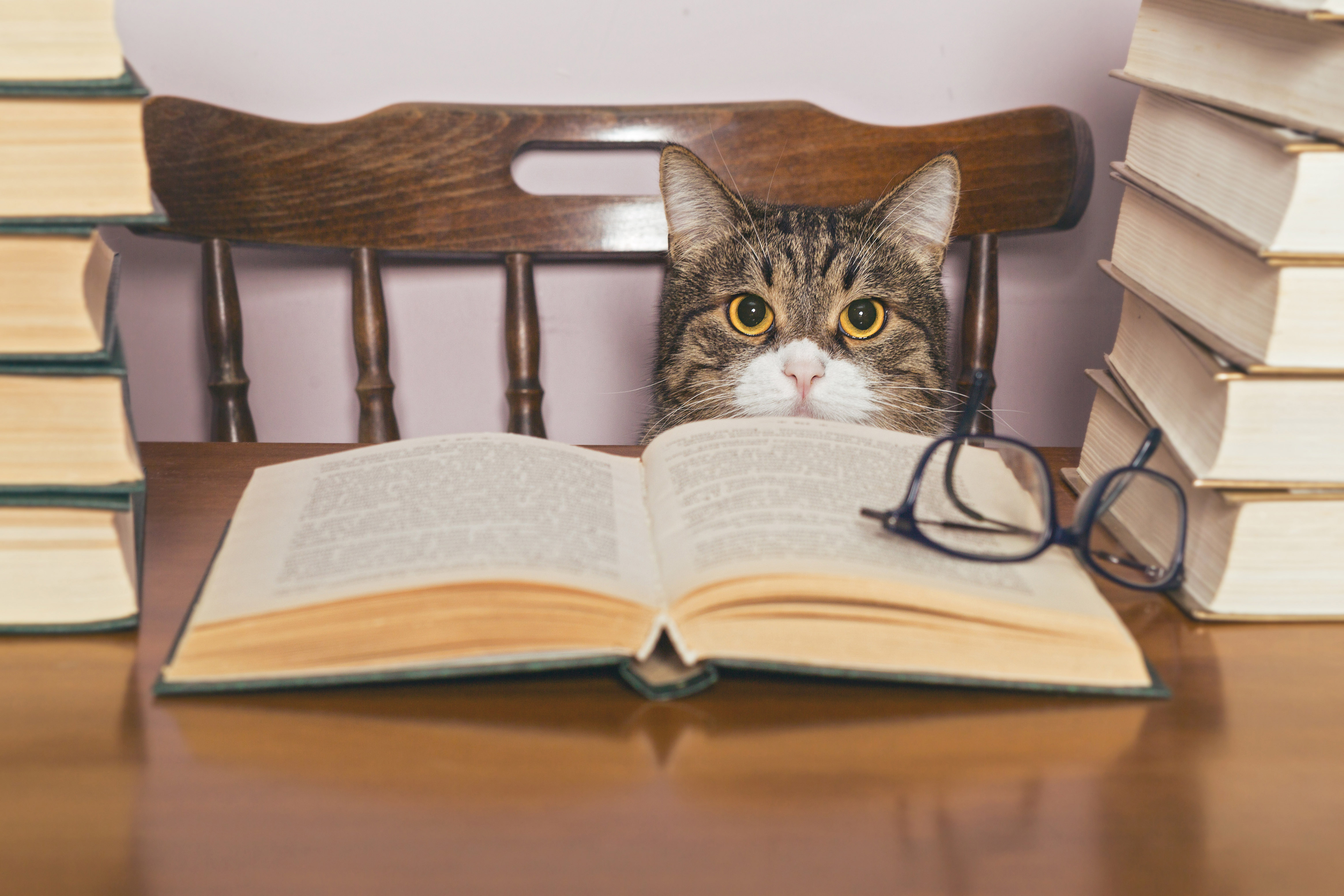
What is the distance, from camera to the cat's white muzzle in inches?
38.2

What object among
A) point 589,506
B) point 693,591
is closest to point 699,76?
point 589,506

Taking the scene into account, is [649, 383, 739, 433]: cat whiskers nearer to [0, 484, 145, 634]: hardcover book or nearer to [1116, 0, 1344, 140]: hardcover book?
[1116, 0, 1344, 140]: hardcover book

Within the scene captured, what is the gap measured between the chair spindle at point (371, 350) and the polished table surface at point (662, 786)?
724 millimetres

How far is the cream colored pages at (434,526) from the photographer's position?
549 millimetres

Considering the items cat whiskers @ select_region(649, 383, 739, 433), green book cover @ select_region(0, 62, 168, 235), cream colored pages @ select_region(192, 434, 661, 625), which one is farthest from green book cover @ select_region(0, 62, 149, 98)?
cat whiskers @ select_region(649, 383, 739, 433)

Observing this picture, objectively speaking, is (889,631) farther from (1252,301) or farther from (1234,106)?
(1234,106)

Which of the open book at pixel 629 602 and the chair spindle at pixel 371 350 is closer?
the open book at pixel 629 602

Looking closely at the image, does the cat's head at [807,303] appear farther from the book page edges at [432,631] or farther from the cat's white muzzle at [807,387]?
the book page edges at [432,631]

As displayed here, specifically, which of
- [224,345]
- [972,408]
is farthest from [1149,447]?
[224,345]

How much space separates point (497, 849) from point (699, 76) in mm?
1157

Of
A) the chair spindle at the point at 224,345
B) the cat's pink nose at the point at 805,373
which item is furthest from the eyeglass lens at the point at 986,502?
the chair spindle at the point at 224,345

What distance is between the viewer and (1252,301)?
61 centimetres

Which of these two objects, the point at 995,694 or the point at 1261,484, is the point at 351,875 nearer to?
the point at 995,694

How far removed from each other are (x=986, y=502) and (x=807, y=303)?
40cm
